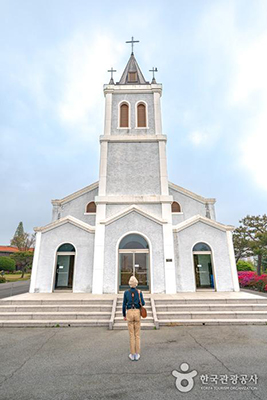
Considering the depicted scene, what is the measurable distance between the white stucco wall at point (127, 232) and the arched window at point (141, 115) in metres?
7.52

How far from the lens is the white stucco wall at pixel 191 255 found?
12.7m

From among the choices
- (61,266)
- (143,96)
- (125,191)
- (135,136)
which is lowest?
(61,266)

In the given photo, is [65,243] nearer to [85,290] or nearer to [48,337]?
[85,290]

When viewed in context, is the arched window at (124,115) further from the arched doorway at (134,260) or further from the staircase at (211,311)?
the staircase at (211,311)

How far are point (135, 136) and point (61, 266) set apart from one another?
413 inches

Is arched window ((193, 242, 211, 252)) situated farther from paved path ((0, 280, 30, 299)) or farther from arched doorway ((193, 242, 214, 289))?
paved path ((0, 280, 30, 299))

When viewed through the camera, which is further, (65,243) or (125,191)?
(125,191)

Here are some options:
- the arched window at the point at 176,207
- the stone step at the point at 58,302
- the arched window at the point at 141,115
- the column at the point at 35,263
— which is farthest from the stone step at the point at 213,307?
the arched window at the point at 141,115

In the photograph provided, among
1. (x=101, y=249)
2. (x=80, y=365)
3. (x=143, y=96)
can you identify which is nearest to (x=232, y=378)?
(x=80, y=365)

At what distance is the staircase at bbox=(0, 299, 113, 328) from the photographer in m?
8.01

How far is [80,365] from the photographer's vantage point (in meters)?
4.80

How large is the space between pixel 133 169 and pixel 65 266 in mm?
7944

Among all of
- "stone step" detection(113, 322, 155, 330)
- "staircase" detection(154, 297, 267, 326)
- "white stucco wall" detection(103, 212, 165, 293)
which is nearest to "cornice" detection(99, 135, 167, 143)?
"white stucco wall" detection(103, 212, 165, 293)

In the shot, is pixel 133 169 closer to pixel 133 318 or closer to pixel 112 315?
pixel 112 315
